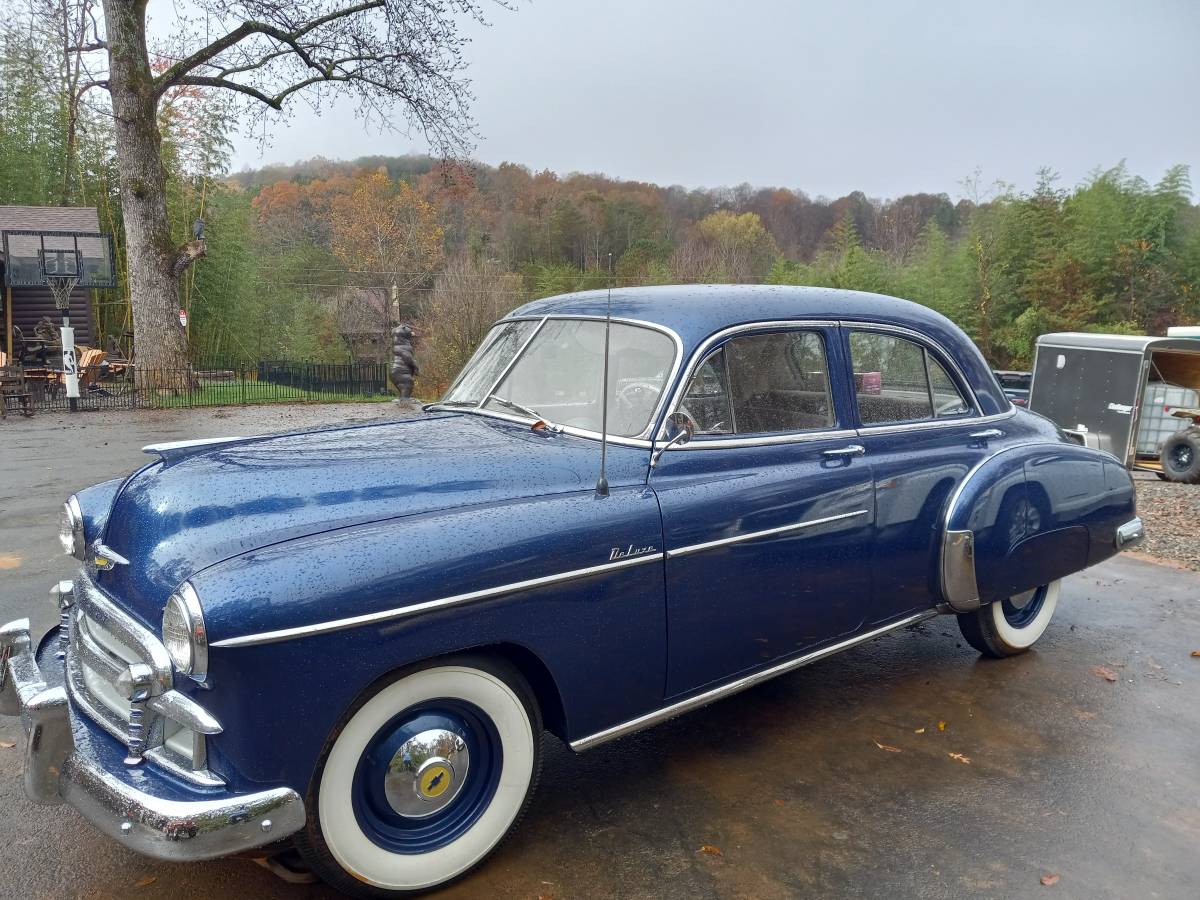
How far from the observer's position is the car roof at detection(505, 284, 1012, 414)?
3273mm

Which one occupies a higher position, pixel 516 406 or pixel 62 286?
pixel 62 286

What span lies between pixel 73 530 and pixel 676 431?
2.12 m

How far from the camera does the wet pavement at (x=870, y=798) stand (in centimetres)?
251

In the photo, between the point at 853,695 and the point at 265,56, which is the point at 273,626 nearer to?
the point at 853,695

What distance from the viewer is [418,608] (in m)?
2.19

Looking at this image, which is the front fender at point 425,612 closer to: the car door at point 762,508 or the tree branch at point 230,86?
the car door at point 762,508

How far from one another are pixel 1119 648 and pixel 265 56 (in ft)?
62.6

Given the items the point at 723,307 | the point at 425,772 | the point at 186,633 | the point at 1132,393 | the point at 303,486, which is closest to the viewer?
the point at 186,633

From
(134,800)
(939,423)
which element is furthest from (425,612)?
(939,423)

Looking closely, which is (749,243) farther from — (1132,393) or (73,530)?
(73,530)

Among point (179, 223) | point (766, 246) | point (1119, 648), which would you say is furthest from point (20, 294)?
point (1119, 648)

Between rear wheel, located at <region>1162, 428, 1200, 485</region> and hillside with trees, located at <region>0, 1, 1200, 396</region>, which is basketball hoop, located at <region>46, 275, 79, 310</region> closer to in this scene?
hillside with trees, located at <region>0, 1, 1200, 396</region>

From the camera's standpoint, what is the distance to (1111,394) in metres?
12.6


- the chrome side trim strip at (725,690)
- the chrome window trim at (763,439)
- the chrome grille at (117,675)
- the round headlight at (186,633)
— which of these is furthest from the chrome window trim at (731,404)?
the chrome grille at (117,675)
